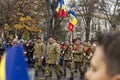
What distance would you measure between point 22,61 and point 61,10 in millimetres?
16175

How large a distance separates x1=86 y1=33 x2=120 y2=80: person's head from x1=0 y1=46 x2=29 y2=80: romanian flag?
0.35 meters

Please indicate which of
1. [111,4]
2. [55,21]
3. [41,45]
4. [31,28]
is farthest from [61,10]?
[111,4]

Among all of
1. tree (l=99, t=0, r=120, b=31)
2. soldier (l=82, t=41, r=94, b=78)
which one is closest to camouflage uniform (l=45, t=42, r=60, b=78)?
soldier (l=82, t=41, r=94, b=78)

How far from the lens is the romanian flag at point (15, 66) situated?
1.43 meters

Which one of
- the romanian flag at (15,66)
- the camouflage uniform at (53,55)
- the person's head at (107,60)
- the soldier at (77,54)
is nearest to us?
the person's head at (107,60)

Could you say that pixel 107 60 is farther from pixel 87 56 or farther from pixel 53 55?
pixel 87 56

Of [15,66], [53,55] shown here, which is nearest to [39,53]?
[53,55]

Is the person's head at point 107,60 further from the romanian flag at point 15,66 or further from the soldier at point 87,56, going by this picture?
the soldier at point 87,56

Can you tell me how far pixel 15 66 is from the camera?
1438mm

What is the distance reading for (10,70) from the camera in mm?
1463

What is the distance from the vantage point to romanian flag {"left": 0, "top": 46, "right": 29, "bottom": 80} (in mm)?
1429

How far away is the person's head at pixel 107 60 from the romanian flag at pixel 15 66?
353 millimetres

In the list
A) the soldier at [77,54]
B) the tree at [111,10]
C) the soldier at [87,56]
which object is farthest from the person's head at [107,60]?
the tree at [111,10]

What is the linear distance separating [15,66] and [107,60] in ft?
1.52
